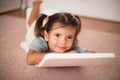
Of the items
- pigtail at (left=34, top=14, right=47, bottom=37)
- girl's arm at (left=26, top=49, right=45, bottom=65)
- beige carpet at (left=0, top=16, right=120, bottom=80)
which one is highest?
pigtail at (left=34, top=14, right=47, bottom=37)

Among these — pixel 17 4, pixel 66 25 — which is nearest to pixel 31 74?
pixel 66 25

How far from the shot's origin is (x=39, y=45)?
480mm

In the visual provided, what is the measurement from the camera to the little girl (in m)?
0.44

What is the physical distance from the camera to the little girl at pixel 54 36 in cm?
44

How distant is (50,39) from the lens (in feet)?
1.53

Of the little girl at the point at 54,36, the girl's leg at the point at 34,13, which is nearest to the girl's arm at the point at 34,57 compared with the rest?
the little girl at the point at 54,36

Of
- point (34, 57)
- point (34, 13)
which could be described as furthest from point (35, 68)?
point (34, 13)

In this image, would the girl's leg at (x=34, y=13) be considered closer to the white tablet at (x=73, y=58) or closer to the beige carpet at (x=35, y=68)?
the beige carpet at (x=35, y=68)

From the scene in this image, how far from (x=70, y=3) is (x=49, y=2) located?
0.19 feet

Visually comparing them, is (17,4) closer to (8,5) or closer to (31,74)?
(8,5)

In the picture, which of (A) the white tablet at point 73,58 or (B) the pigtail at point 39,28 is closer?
(A) the white tablet at point 73,58

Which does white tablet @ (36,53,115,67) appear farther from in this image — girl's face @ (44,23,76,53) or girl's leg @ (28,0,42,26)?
girl's leg @ (28,0,42,26)

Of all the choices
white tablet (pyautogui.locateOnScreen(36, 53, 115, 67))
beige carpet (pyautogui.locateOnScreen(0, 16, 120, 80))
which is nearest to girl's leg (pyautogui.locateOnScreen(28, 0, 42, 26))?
beige carpet (pyautogui.locateOnScreen(0, 16, 120, 80))

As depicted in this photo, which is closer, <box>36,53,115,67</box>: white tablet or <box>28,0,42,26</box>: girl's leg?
<box>36,53,115,67</box>: white tablet
